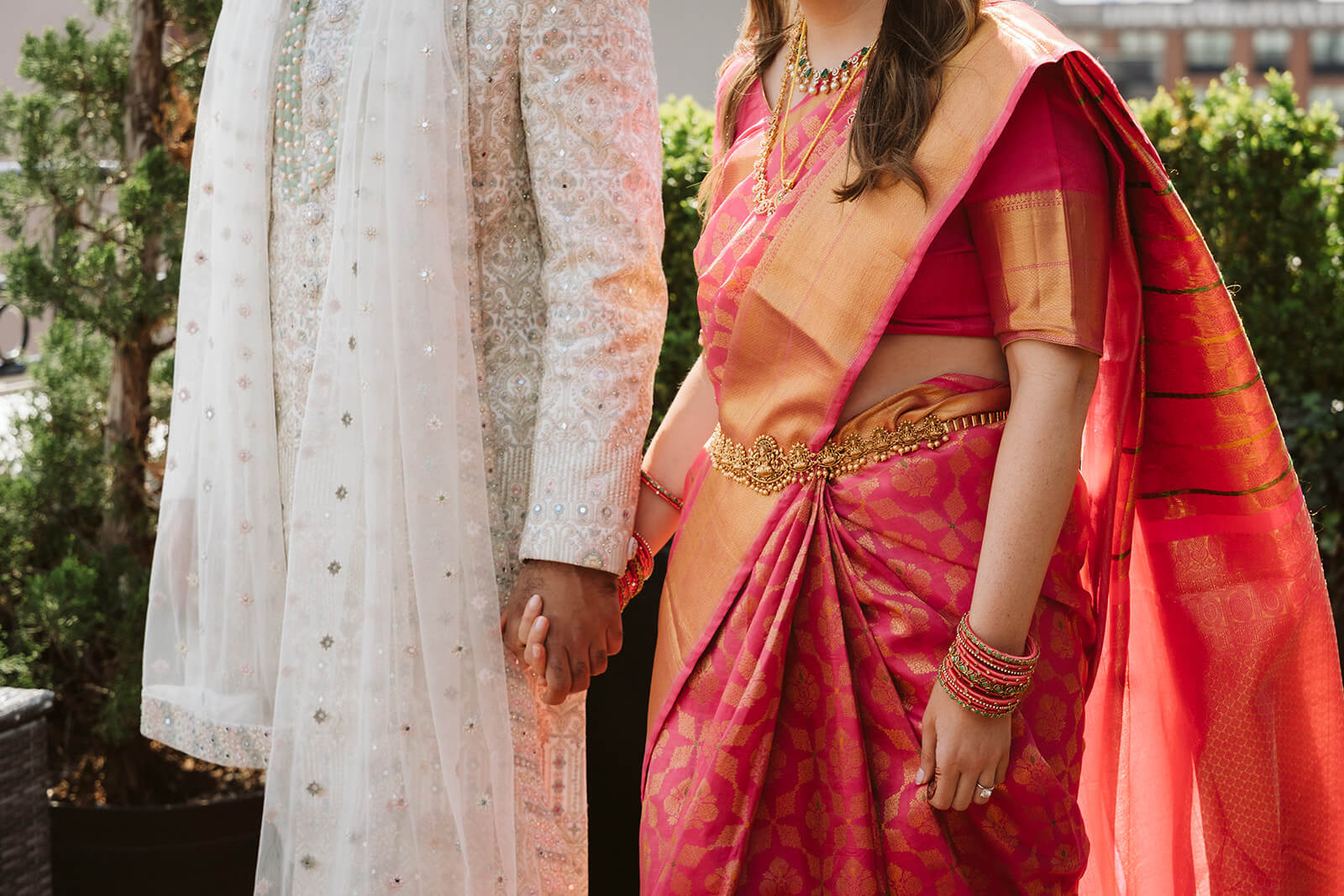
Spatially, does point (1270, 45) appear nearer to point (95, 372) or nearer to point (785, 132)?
Answer: point (95, 372)

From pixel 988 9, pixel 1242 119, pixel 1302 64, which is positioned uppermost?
pixel 1302 64

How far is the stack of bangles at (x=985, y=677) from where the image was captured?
1212mm

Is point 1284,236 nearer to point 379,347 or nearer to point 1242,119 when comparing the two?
point 1242,119

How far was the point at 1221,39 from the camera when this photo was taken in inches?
1022

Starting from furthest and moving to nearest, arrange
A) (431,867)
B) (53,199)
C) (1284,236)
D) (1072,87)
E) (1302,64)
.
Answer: (1302,64), (1284,236), (53,199), (431,867), (1072,87)

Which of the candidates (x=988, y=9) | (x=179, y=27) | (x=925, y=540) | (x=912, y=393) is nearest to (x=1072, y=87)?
(x=988, y=9)

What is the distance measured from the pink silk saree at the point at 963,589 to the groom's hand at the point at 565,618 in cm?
11

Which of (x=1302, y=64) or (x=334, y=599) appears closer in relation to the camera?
(x=334, y=599)

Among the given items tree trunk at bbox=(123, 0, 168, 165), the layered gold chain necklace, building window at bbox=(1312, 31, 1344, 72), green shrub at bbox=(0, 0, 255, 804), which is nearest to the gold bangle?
the layered gold chain necklace

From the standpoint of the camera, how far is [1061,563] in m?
1.34

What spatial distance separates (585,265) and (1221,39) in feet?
95.0

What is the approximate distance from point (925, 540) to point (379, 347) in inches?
26.9

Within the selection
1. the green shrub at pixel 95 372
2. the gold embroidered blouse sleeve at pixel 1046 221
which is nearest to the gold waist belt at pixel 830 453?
the gold embroidered blouse sleeve at pixel 1046 221

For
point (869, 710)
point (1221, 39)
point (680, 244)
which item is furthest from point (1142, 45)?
point (869, 710)
